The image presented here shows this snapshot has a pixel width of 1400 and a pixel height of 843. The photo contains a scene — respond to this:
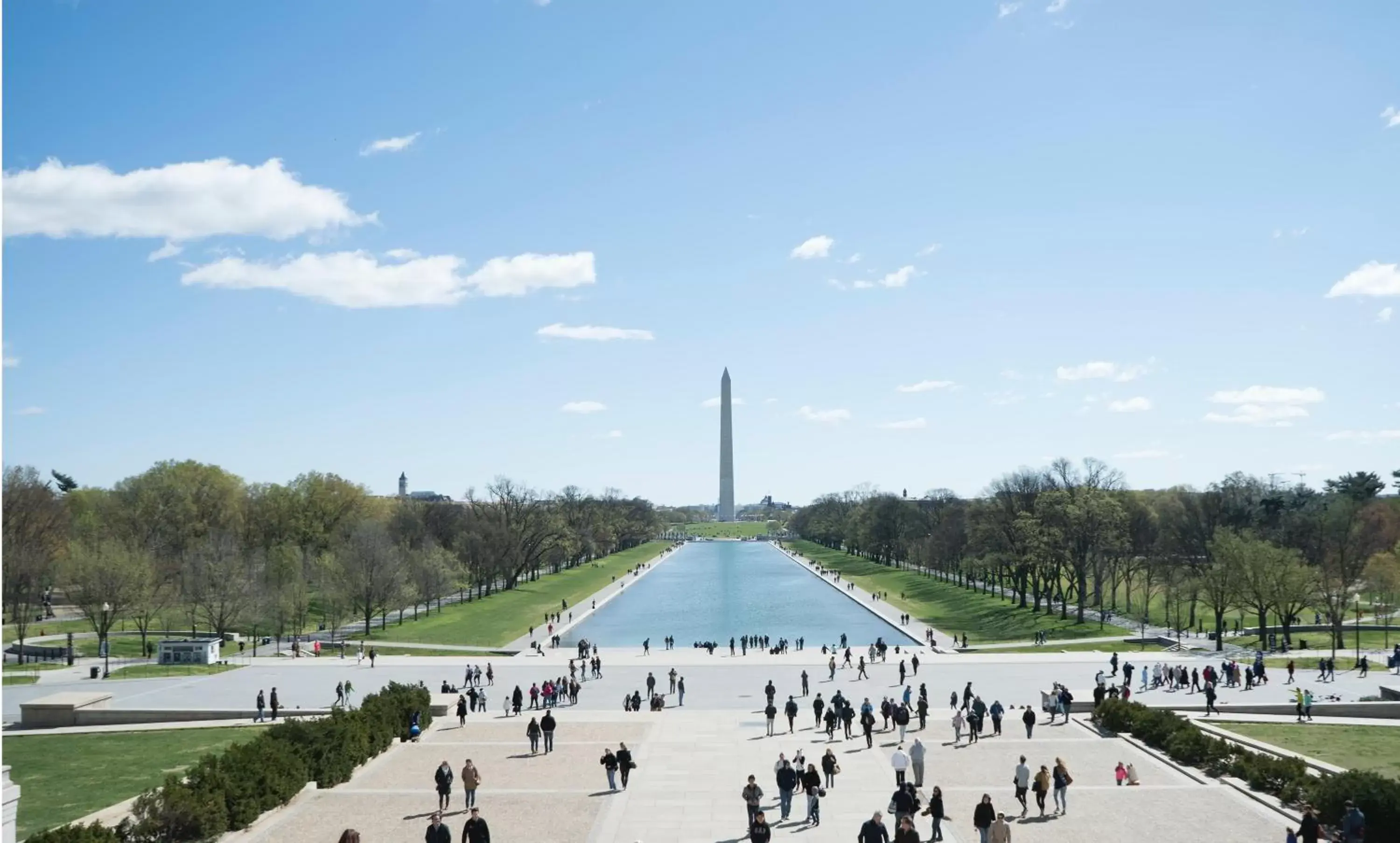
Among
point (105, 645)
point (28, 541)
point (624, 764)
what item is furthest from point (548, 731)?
point (28, 541)

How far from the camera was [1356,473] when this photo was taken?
327 ft

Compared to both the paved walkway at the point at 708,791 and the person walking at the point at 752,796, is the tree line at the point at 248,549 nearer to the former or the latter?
the paved walkway at the point at 708,791

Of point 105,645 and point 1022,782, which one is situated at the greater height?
point 1022,782

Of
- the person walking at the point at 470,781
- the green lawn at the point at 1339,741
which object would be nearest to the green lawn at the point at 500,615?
the person walking at the point at 470,781

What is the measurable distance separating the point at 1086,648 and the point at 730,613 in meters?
31.1

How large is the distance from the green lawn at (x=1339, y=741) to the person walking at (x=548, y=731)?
20939mm

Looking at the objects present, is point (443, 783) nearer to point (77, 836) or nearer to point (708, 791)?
point (708, 791)

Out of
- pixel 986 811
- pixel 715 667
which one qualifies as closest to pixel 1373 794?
pixel 986 811

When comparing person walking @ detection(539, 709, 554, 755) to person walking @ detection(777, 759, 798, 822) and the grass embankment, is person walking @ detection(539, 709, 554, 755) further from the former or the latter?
the grass embankment

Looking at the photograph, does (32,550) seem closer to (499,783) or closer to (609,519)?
(499,783)

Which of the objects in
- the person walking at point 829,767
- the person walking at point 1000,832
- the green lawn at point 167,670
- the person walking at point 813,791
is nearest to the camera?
the person walking at point 1000,832

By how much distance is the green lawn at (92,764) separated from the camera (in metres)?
24.7

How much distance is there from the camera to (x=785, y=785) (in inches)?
844

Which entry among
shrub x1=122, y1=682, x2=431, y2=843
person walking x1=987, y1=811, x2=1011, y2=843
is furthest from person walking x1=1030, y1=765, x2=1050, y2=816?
shrub x1=122, y1=682, x2=431, y2=843
